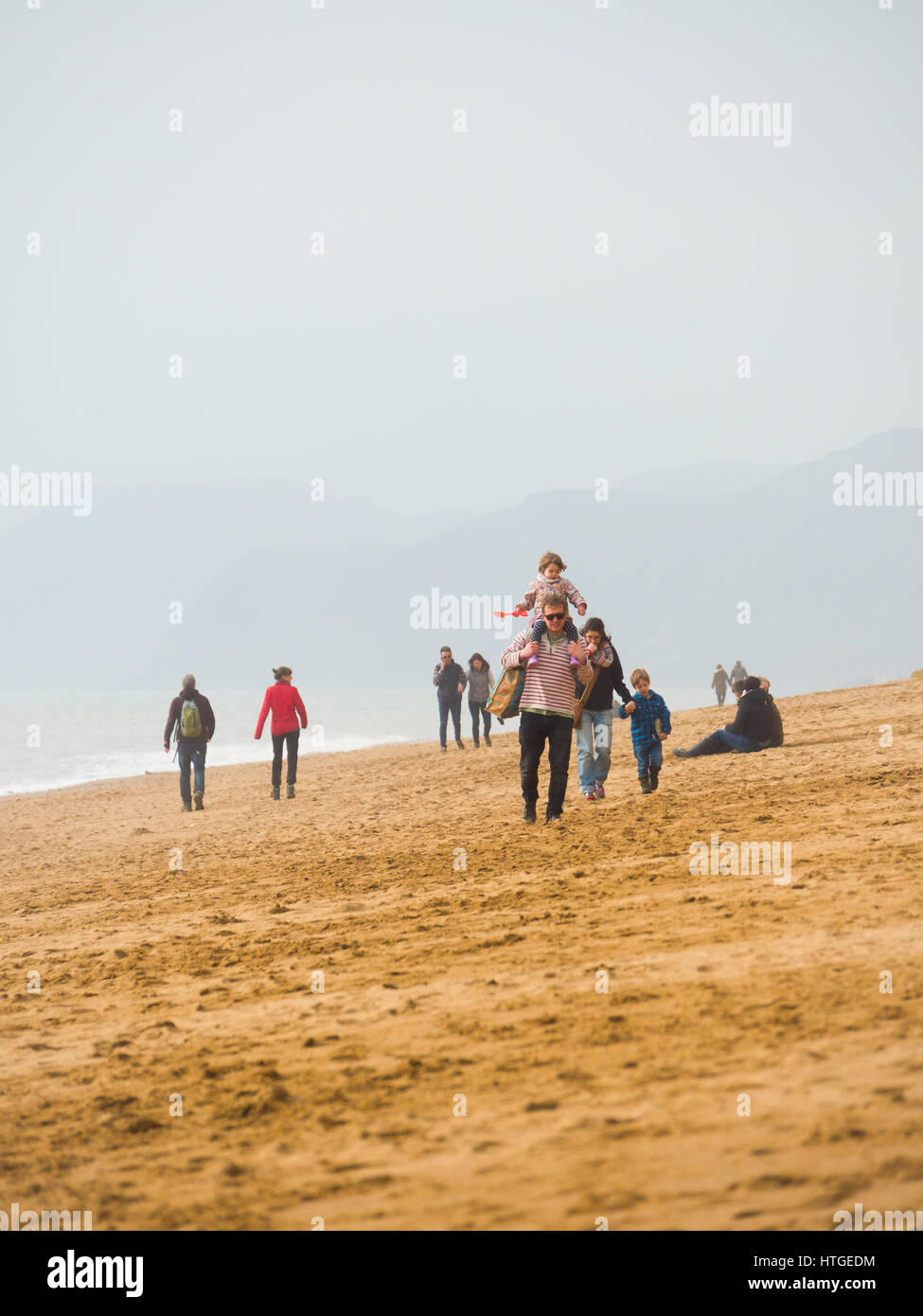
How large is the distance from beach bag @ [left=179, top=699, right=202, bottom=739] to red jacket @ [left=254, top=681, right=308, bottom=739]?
0.87m

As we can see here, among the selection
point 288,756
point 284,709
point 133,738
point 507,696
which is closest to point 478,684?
point 288,756

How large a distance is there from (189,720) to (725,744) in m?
7.40

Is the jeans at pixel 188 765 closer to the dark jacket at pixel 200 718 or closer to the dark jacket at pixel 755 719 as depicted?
the dark jacket at pixel 200 718

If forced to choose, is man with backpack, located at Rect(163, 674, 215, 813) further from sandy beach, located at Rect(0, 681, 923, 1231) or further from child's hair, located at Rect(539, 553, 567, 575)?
child's hair, located at Rect(539, 553, 567, 575)

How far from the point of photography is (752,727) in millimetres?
14086

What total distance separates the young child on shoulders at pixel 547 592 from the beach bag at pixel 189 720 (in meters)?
7.40

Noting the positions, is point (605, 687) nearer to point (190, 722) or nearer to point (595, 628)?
point (595, 628)

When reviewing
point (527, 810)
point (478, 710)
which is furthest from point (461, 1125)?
point (478, 710)

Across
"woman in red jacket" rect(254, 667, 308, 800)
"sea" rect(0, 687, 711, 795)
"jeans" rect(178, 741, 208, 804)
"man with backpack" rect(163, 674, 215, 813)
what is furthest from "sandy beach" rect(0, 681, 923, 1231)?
"sea" rect(0, 687, 711, 795)

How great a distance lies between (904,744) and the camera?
44.5 ft

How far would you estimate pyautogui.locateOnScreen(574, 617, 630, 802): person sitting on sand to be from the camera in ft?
34.4

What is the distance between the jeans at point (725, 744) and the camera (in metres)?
14.1

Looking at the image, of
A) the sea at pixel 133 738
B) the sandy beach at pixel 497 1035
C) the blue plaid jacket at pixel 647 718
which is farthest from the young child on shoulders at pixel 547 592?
the sea at pixel 133 738
